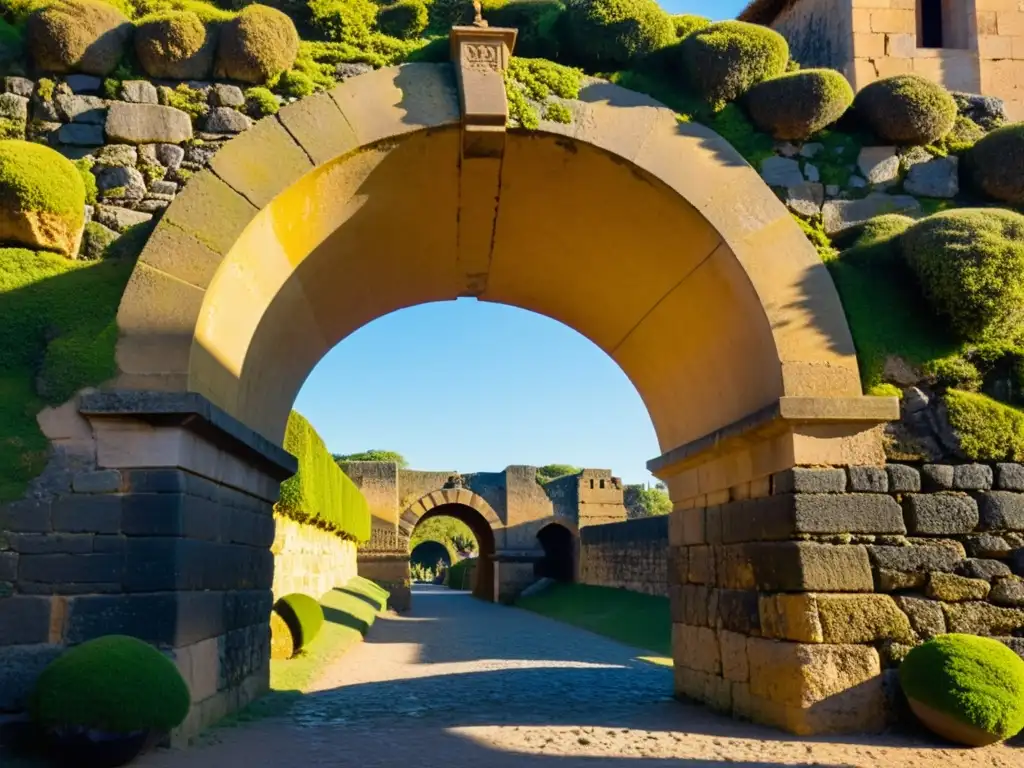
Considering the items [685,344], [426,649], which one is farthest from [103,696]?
[426,649]

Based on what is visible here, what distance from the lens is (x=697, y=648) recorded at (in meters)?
7.66

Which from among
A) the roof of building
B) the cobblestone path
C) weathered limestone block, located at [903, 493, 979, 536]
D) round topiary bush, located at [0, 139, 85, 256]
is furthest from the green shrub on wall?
the roof of building

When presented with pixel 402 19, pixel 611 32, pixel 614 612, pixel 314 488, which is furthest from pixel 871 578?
pixel 614 612

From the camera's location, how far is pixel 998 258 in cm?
614

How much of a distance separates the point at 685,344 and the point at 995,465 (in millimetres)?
2652

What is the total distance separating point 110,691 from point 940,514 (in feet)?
16.8

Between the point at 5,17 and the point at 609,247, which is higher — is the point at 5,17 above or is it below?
above

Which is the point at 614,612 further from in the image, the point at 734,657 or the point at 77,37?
the point at 77,37

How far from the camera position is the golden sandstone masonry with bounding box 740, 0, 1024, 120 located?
8961 mm

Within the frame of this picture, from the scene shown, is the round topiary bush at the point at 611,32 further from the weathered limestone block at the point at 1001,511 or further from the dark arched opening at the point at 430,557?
the dark arched opening at the point at 430,557

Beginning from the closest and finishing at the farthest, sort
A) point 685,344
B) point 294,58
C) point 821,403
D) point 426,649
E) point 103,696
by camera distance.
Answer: point 103,696
point 821,403
point 294,58
point 685,344
point 426,649

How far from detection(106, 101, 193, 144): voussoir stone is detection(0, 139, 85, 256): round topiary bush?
50 cm

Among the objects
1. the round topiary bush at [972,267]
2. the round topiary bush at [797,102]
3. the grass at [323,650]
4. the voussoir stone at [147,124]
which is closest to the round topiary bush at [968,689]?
the round topiary bush at [972,267]

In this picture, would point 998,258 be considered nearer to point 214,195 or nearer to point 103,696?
point 214,195
